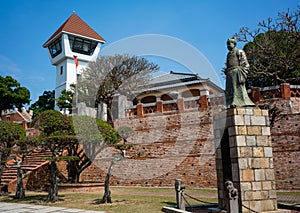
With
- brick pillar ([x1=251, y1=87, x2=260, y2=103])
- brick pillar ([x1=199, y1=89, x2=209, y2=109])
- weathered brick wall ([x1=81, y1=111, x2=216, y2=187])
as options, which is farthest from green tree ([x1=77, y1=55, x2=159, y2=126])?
brick pillar ([x1=251, y1=87, x2=260, y2=103])

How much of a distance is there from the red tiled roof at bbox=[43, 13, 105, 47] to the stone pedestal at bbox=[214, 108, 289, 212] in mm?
33785

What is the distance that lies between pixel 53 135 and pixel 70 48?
28.6 m

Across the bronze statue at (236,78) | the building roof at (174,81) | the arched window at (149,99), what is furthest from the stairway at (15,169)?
the building roof at (174,81)

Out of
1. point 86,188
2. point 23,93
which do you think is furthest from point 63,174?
point 23,93

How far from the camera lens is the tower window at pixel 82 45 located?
126 ft

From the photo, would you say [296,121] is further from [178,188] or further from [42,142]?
[42,142]

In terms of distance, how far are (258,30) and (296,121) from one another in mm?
8860

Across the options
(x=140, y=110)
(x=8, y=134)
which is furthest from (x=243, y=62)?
(x=140, y=110)

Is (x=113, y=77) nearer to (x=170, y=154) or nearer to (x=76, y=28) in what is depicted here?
(x=170, y=154)

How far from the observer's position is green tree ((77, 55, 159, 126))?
82.2ft

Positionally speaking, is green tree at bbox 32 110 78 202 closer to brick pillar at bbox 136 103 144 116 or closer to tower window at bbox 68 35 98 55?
brick pillar at bbox 136 103 144 116

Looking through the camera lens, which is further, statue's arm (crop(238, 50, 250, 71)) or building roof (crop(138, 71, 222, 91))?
building roof (crop(138, 71, 222, 91))

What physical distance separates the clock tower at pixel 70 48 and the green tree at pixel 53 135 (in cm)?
2548

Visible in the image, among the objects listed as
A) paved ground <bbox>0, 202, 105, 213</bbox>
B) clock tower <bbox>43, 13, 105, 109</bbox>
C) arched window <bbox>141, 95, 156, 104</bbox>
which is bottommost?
paved ground <bbox>0, 202, 105, 213</bbox>
